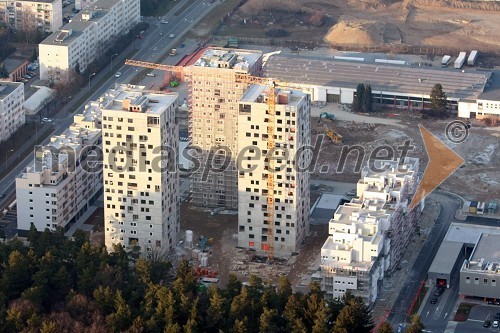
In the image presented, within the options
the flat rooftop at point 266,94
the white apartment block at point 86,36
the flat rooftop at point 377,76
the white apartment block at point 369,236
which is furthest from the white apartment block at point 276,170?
the white apartment block at point 86,36

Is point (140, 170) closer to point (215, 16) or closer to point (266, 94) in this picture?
point (266, 94)

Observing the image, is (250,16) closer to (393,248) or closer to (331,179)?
(331,179)

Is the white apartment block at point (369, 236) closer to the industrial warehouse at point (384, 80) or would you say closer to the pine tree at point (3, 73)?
the industrial warehouse at point (384, 80)

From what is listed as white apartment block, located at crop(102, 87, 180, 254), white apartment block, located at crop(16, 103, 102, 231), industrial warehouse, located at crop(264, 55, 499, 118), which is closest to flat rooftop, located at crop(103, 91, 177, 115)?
white apartment block, located at crop(102, 87, 180, 254)

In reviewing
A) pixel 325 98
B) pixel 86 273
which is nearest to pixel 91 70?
pixel 325 98

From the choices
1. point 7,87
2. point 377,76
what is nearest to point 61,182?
point 7,87

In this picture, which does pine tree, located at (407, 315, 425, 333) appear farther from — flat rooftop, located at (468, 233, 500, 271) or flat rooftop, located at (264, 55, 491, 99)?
flat rooftop, located at (264, 55, 491, 99)
